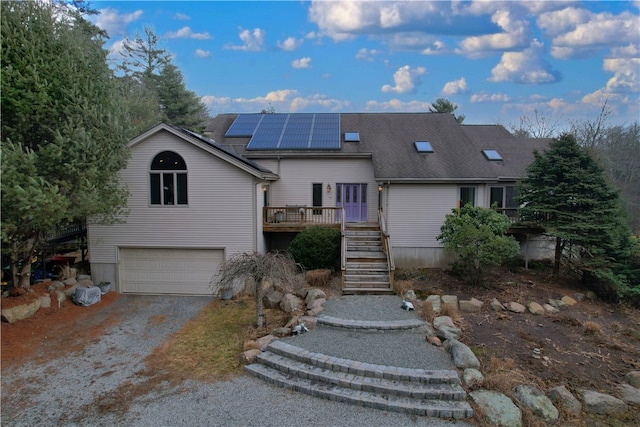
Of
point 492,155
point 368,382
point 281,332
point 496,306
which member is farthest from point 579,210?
point 281,332

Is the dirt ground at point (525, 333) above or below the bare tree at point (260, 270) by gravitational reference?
below

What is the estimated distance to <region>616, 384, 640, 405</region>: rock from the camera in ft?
20.8

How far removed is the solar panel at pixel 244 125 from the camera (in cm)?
1800

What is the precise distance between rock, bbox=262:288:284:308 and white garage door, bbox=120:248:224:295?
2.84 m

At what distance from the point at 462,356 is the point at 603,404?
2.33m

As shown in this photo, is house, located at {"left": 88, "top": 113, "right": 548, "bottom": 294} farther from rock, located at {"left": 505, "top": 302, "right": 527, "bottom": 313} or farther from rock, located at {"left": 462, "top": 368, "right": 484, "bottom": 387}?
rock, located at {"left": 462, "top": 368, "right": 484, "bottom": 387}

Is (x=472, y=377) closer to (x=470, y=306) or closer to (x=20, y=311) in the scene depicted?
(x=470, y=306)

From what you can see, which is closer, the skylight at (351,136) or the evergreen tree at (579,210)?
the evergreen tree at (579,210)

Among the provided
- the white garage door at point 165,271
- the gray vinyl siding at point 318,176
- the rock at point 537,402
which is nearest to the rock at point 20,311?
the white garage door at point 165,271

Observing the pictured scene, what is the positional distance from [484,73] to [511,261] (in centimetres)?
1237

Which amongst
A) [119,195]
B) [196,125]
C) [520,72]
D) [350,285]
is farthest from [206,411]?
[196,125]

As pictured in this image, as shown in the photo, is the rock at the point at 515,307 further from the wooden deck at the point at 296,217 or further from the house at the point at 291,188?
the wooden deck at the point at 296,217

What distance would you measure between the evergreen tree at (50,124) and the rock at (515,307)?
40.6 feet

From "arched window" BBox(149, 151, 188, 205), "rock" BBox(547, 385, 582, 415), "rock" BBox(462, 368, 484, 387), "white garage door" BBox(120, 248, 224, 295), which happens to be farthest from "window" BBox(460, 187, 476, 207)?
"arched window" BBox(149, 151, 188, 205)
